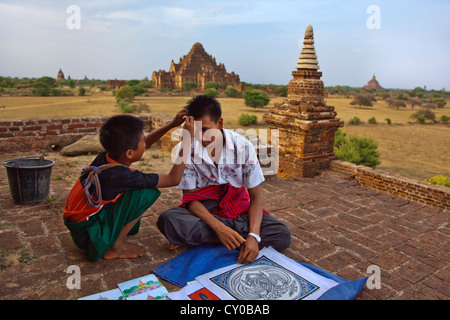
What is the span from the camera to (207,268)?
7.77ft

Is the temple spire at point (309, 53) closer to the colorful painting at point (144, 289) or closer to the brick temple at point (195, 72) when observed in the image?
the colorful painting at point (144, 289)

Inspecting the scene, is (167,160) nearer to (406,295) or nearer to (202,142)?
(202,142)

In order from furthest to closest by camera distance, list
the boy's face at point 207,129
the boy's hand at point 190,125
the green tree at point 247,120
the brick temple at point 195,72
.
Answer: the brick temple at point 195,72 < the green tree at point 247,120 < the boy's face at point 207,129 < the boy's hand at point 190,125

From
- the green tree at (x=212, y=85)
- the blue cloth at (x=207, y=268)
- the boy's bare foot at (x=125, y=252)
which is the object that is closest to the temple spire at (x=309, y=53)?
the blue cloth at (x=207, y=268)

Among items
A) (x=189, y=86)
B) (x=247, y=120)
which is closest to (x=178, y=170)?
(x=247, y=120)

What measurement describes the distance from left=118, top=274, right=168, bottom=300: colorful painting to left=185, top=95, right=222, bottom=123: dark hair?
125 centimetres

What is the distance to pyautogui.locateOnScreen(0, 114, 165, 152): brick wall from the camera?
6.29 metres

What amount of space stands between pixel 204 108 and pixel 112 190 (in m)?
0.92

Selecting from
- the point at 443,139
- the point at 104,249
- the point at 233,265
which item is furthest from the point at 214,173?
the point at 443,139

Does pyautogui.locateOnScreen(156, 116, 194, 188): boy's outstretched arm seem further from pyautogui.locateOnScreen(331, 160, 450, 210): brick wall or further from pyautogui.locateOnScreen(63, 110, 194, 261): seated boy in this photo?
pyautogui.locateOnScreen(331, 160, 450, 210): brick wall

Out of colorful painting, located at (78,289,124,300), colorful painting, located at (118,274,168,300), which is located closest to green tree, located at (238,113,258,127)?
colorful painting, located at (118,274,168,300)

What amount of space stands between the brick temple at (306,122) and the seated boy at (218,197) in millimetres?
3260

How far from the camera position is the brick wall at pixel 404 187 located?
14.5ft

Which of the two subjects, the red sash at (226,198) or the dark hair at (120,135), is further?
the red sash at (226,198)
